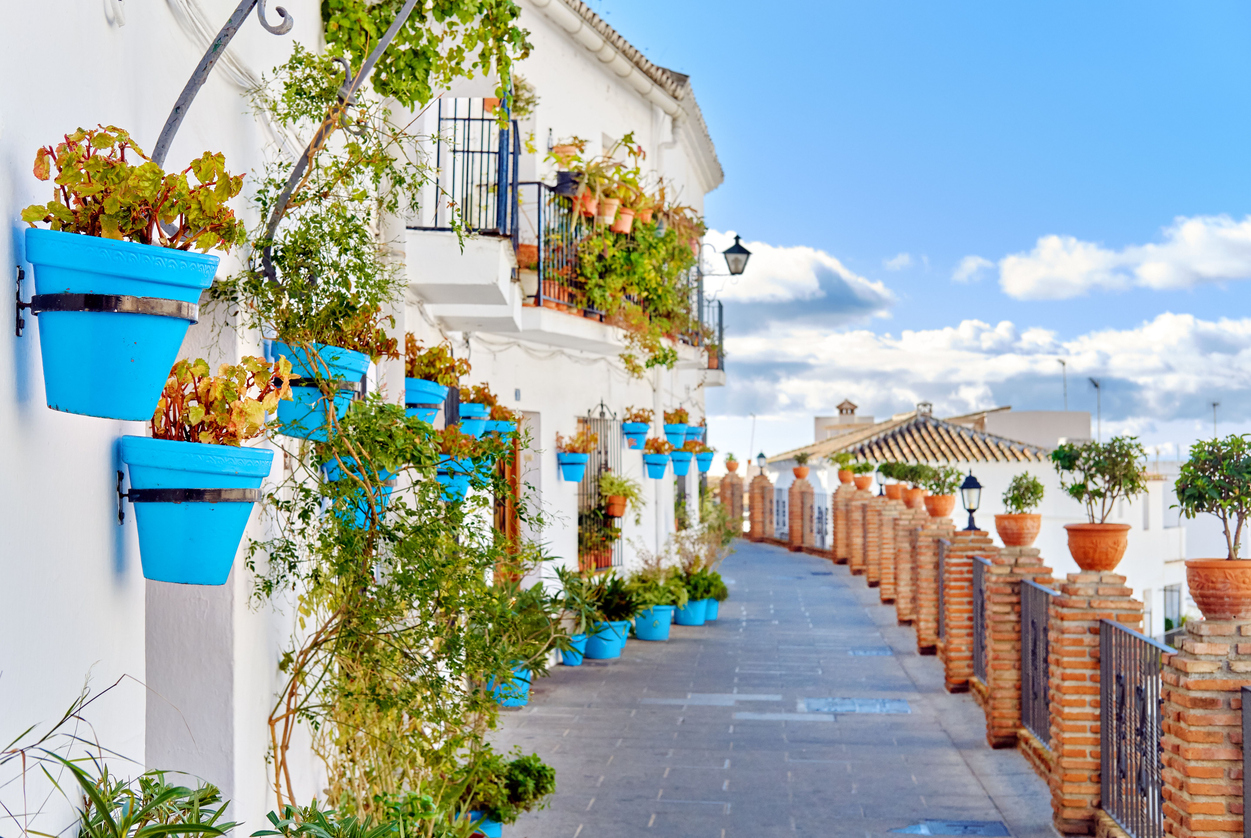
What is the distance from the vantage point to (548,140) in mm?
11773

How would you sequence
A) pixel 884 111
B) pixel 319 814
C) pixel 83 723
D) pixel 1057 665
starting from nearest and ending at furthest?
1. pixel 83 723
2. pixel 319 814
3. pixel 1057 665
4. pixel 884 111

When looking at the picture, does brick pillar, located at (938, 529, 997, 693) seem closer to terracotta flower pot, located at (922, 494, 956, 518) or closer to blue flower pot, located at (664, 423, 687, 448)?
blue flower pot, located at (664, 423, 687, 448)

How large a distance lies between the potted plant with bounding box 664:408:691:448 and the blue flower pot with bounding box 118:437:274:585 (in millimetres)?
13024

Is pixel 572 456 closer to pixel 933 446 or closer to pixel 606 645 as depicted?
pixel 606 645

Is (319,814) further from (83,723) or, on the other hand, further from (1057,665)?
(1057,665)

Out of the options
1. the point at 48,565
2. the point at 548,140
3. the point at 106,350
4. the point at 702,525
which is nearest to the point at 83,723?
the point at 48,565

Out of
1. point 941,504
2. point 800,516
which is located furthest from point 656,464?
point 800,516

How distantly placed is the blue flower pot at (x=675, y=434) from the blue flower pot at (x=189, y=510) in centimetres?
1301

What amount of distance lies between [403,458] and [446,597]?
649mm

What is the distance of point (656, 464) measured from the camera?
15219 mm

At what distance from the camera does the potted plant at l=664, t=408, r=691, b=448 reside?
15750 millimetres

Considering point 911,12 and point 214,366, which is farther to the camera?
point 911,12

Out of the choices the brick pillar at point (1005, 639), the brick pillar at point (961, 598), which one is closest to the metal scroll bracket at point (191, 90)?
the brick pillar at point (1005, 639)

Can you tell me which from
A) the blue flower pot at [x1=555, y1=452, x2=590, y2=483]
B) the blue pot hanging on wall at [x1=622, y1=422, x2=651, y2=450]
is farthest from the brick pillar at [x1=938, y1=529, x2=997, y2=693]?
the blue pot hanging on wall at [x1=622, y1=422, x2=651, y2=450]
